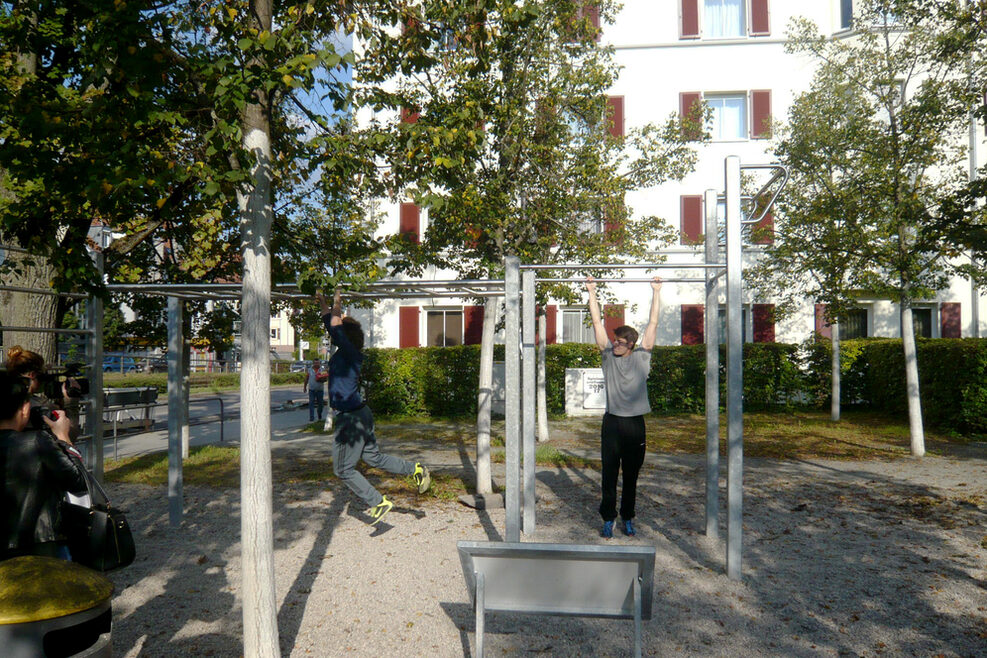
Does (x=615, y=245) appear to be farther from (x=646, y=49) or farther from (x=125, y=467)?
(x=646, y=49)

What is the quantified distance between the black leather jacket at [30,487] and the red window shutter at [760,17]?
24.2 m

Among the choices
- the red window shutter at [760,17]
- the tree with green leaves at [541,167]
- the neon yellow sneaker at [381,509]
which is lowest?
the neon yellow sneaker at [381,509]

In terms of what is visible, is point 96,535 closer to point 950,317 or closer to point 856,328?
point 856,328

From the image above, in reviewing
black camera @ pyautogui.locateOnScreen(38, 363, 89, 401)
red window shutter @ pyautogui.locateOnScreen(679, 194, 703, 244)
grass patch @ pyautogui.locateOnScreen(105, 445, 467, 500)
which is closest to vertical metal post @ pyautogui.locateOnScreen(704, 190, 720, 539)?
grass patch @ pyautogui.locateOnScreen(105, 445, 467, 500)

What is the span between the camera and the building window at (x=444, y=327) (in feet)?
74.3

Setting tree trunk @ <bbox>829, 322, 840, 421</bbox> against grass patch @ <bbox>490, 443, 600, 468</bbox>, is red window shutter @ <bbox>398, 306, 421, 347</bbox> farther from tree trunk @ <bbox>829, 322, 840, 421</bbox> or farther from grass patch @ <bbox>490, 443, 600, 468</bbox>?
tree trunk @ <bbox>829, 322, 840, 421</bbox>

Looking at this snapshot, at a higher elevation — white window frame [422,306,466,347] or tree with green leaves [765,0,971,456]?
tree with green leaves [765,0,971,456]

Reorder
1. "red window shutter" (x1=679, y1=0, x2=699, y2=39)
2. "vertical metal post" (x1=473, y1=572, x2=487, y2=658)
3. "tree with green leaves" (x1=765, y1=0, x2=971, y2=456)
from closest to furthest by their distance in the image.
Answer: "vertical metal post" (x1=473, y1=572, x2=487, y2=658) < "tree with green leaves" (x1=765, y1=0, x2=971, y2=456) < "red window shutter" (x1=679, y1=0, x2=699, y2=39)

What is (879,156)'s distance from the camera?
38.6 ft

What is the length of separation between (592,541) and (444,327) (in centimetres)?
1678

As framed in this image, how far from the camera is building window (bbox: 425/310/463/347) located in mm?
22641

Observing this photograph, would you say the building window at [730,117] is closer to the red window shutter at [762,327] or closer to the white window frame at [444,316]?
the red window shutter at [762,327]

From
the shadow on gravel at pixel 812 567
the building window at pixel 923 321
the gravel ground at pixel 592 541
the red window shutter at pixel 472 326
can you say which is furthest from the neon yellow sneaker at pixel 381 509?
the building window at pixel 923 321

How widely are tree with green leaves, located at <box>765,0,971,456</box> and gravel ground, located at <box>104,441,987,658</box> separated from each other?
4.60 m
